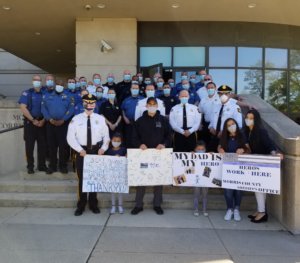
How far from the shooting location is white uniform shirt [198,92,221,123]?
8805 mm

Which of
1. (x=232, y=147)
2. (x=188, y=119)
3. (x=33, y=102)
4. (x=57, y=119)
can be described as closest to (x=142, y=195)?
(x=188, y=119)

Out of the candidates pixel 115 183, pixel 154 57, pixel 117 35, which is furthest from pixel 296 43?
pixel 115 183

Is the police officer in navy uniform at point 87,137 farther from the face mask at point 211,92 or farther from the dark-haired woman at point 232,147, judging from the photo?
the face mask at point 211,92

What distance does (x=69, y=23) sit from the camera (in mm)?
14688

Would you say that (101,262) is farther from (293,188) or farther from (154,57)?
(154,57)

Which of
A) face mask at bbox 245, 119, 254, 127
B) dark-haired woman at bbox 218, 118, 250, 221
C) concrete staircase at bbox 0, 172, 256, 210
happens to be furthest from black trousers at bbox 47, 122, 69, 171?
face mask at bbox 245, 119, 254, 127

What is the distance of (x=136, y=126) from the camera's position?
737 centimetres

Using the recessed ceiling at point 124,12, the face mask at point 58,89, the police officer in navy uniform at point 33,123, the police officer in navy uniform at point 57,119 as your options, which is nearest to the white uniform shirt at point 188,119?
the police officer in navy uniform at point 57,119

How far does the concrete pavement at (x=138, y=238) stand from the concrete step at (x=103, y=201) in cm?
18

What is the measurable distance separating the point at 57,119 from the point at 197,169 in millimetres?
3079

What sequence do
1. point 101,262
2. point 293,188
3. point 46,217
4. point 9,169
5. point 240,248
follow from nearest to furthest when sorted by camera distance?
point 101,262
point 240,248
point 293,188
point 46,217
point 9,169

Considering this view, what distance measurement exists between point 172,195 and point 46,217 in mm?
2487

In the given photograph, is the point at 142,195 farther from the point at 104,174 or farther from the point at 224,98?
the point at 224,98

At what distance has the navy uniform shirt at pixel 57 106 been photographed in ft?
27.2
